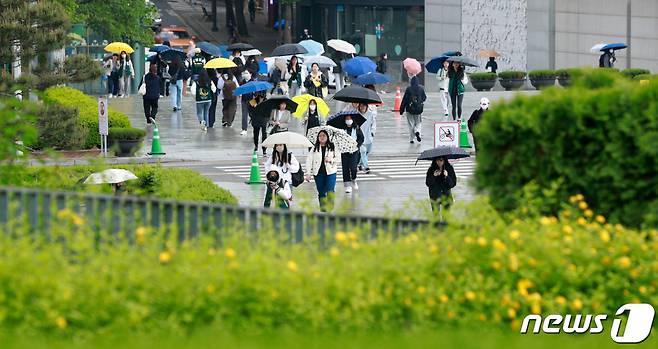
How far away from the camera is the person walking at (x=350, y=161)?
2550 cm

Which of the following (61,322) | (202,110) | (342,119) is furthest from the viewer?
(202,110)

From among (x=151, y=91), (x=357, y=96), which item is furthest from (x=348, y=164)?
(x=151, y=91)

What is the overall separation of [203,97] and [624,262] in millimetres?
28560

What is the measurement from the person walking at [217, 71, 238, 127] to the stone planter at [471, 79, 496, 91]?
1661 cm

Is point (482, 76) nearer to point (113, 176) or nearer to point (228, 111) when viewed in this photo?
point (228, 111)

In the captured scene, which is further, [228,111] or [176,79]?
[176,79]

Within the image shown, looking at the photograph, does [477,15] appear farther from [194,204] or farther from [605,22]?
[194,204]

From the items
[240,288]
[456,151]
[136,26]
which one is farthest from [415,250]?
[136,26]

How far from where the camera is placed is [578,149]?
41.7 feet

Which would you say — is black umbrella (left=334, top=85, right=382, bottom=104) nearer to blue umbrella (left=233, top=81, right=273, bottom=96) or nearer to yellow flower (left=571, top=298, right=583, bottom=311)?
blue umbrella (left=233, top=81, right=273, bottom=96)

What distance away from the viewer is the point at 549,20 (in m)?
61.4

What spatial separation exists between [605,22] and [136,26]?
18.8m

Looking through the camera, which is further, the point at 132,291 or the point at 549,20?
the point at 549,20

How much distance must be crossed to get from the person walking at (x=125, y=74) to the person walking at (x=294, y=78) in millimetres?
7228
